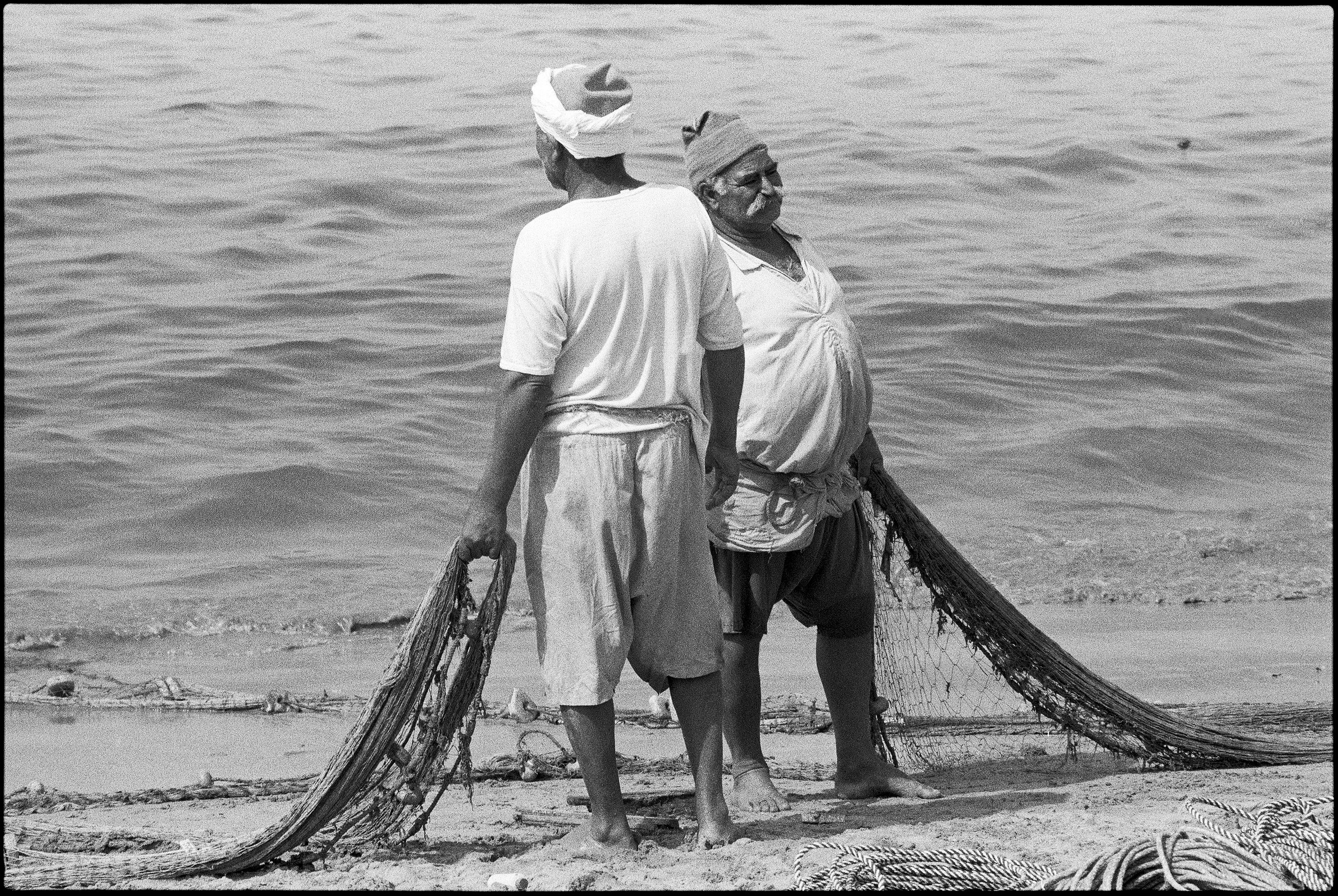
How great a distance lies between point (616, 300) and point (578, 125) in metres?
0.41

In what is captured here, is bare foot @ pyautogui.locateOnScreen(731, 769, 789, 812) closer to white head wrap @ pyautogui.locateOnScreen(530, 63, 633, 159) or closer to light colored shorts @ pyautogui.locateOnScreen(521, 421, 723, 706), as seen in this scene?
light colored shorts @ pyautogui.locateOnScreen(521, 421, 723, 706)

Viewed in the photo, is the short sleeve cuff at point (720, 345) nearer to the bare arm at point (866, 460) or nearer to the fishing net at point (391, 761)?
the fishing net at point (391, 761)

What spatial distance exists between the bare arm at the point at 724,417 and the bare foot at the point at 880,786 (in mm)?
1022

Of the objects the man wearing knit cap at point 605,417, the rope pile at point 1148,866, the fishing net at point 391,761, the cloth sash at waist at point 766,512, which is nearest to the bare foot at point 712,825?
the man wearing knit cap at point 605,417

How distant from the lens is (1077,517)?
8.67 m

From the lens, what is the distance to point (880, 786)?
4.44m

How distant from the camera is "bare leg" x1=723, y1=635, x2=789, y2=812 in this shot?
13.9 feet

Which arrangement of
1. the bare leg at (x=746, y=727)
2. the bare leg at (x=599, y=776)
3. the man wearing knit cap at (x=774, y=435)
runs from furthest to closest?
1. the bare leg at (x=746, y=727)
2. the man wearing knit cap at (x=774, y=435)
3. the bare leg at (x=599, y=776)

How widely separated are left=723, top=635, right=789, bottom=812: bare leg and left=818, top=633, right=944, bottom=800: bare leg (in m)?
0.27

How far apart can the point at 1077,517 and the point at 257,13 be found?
16885mm

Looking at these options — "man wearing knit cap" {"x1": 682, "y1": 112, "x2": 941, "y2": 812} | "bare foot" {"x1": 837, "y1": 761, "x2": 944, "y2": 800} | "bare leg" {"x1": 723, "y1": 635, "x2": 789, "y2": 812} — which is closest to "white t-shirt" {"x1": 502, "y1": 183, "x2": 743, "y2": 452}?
"man wearing knit cap" {"x1": 682, "y1": 112, "x2": 941, "y2": 812}

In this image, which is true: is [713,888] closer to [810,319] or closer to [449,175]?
[810,319]

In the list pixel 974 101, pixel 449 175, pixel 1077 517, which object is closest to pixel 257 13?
pixel 449 175

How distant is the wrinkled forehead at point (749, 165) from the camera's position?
13.3ft
